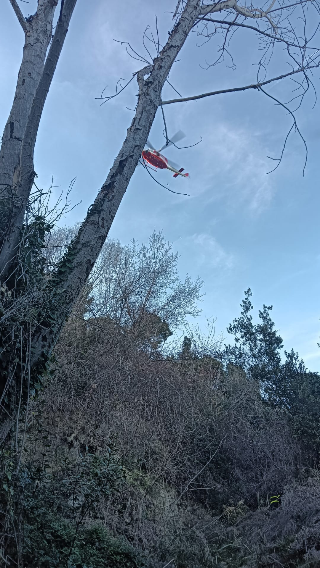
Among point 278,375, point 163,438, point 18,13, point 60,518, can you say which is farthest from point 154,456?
point 278,375

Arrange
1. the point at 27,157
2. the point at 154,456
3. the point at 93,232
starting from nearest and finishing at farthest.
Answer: the point at 93,232 → the point at 27,157 → the point at 154,456

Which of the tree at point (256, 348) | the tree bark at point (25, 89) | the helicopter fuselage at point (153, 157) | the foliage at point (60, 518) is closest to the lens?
the foliage at point (60, 518)

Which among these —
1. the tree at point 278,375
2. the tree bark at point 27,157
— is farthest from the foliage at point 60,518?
the tree at point 278,375

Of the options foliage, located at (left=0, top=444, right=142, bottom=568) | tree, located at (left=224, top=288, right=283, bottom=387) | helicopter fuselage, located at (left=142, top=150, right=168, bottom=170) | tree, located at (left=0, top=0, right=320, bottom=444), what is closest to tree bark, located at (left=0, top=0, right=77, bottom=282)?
tree, located at (left=0, top=0, right=320, bottom=444)

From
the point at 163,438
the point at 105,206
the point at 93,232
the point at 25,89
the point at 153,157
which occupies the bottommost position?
the point at 163,438

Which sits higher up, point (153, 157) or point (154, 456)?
point (153, 157)

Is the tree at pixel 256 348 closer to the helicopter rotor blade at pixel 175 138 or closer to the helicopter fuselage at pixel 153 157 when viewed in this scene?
the helicopter fuselage at pixel 153 157

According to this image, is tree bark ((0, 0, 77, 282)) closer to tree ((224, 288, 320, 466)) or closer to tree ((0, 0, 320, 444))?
tree ((0, 0, 320, 444))

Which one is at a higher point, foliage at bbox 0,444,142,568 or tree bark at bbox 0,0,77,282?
tree bark at bbox 0,0,77,282

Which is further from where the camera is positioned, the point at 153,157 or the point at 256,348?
the point at 256,348

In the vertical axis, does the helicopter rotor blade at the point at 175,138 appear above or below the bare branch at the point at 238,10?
below

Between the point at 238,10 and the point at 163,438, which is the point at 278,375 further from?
the point at 238,10

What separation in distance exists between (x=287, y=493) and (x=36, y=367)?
20.9 feet

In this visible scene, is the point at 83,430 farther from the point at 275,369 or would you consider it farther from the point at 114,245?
the point at 114,245
